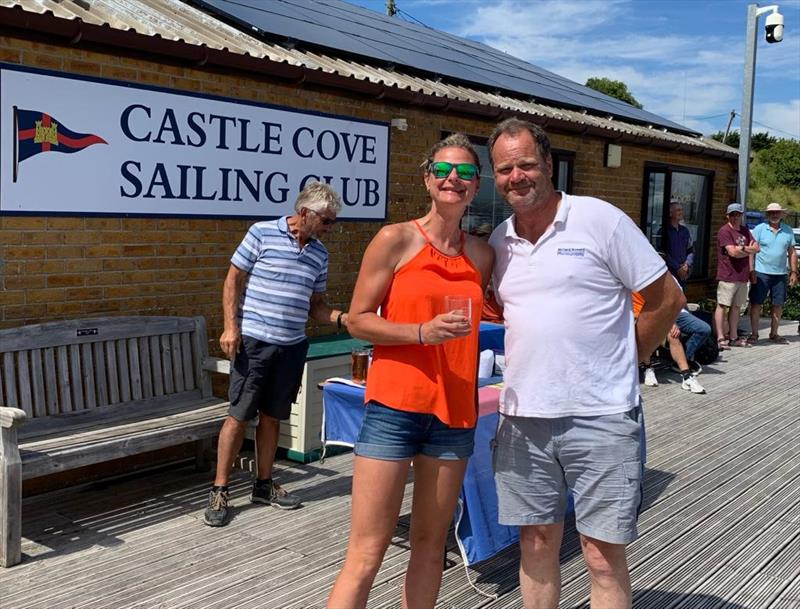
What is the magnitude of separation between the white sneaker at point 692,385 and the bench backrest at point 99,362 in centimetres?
502

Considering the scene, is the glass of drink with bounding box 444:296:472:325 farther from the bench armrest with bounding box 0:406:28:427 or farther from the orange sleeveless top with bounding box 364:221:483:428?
the bench armrest with bounding box 0:406:28:427

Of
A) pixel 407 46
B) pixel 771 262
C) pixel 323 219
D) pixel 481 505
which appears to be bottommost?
pixel 481 505

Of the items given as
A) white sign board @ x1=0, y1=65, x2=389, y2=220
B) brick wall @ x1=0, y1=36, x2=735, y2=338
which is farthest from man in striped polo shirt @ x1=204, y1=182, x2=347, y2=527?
white sign board @ x1=0, y1=65, x2=389, y2=220

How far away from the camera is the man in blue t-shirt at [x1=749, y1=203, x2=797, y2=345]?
11.1m

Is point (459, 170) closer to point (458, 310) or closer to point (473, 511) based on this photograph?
point (458, 310)

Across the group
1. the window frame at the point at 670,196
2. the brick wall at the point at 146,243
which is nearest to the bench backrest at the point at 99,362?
the brick wall at the point at 146,243

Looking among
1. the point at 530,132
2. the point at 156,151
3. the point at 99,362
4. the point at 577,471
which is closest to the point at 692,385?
the point at 156,151

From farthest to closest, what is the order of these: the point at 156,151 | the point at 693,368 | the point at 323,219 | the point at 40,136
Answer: the point at 693,368
the point at 156,151
the point at 40,136
the point at 323,219

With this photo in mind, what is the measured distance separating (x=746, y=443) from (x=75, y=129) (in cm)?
528

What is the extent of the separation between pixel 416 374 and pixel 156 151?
321 centimetres

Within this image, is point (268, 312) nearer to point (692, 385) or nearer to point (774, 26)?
point (692, 385)

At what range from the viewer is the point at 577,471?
2.68 metres

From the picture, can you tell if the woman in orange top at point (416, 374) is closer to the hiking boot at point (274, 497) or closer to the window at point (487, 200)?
the hiking boot at point (274, 497)

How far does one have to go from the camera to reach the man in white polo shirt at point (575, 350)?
2.61 m
